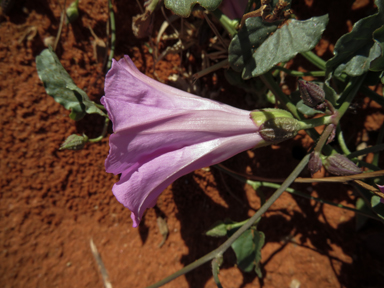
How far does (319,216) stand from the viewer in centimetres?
125

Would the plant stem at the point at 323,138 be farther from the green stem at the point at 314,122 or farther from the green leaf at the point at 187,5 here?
the green leaf at the point at 187,5

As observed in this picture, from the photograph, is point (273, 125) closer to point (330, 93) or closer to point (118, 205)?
point (330, 93)

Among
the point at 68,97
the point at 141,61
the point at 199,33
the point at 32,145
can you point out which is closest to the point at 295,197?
the point at 199,33

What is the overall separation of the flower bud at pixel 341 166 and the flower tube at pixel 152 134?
306mm

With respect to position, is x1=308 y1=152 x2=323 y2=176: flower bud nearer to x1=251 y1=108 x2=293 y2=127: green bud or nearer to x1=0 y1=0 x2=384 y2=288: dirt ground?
x1=251 y1=108 x2=293 y2=127: green bud

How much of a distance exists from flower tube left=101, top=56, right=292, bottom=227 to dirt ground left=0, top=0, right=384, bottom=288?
587mm

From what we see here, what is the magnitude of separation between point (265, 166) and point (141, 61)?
30.9 inches

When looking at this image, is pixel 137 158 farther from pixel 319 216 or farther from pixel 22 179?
pixel 319 216

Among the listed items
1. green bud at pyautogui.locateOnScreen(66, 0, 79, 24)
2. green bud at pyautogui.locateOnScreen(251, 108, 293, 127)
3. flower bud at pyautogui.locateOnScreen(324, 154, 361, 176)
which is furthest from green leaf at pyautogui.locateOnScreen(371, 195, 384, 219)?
green bud at pyautogui.locateOnScreen(66, 0, 79, 24)

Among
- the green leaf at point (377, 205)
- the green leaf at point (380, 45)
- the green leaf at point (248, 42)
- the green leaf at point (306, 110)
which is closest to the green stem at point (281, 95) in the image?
the green leaf at point (306, 110)

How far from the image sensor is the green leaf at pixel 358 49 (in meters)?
0.72

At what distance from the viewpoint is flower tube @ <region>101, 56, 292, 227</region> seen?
60 cm

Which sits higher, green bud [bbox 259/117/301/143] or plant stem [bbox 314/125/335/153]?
green bud [bbox 259/117/301/143]

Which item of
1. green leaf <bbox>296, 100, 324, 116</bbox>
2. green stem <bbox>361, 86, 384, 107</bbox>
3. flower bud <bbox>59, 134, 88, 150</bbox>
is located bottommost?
green stem <bbox>361, 86, 384, 107</bbox>
